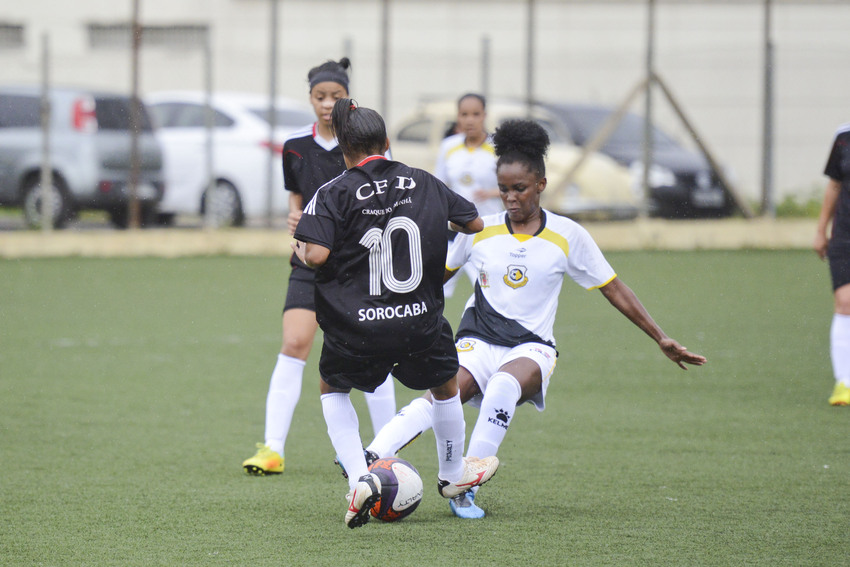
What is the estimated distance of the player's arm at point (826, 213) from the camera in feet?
25.2

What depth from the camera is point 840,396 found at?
23.8 ft

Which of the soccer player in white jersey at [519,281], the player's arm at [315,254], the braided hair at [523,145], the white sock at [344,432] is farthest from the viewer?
the braided hair at [523,145]

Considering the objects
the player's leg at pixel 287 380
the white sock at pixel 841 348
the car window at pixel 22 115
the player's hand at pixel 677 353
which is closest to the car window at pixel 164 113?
the car window at pixel 22 115

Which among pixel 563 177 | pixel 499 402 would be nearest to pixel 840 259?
pixel 499 402

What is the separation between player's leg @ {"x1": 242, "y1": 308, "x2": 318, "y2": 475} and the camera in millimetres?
5684

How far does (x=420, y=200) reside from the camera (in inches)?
170

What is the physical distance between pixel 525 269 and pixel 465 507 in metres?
1.05

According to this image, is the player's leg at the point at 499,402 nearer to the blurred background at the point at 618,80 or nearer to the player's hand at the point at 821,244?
the player's hand at the point at 821,244

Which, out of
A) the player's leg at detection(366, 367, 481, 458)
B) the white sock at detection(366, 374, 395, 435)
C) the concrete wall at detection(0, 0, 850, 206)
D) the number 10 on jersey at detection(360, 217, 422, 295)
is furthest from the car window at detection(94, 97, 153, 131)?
the number 10 on jersey at detection(360, 217, 422, 295)

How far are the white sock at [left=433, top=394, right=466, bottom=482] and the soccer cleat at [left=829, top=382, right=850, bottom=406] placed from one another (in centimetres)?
348

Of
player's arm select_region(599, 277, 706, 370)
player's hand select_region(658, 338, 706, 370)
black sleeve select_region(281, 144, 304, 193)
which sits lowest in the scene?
player's hand select_region(658, 338, 706, 370)

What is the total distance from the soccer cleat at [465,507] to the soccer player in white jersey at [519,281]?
0.04 m

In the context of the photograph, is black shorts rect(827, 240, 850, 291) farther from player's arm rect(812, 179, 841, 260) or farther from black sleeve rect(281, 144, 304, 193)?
black sleeve rect(281, 144, 304, 193)

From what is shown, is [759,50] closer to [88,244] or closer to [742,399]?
[88,244]
